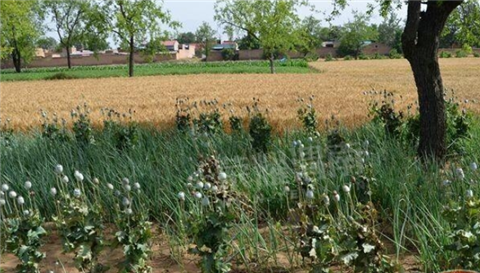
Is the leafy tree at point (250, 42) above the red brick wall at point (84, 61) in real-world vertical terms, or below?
above

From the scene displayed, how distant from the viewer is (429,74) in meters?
5.87

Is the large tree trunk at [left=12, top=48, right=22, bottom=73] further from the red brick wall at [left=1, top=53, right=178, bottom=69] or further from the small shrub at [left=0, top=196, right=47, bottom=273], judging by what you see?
the small shrub at [left=0, top=196, right=47, bottom=273]

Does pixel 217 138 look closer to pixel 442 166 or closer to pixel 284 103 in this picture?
pixel 442 166

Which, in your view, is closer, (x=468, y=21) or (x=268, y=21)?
(x=468, y=21)

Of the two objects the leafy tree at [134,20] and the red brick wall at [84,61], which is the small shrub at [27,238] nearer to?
the leafy tree at [134,20]

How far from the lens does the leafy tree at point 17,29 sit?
182 ft

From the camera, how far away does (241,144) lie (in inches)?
249

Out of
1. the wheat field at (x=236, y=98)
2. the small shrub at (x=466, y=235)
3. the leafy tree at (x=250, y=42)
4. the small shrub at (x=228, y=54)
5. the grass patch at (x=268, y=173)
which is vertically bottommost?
the wheat field at (x=236, y=98)

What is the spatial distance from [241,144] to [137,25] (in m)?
42.8

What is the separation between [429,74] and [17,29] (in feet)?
207

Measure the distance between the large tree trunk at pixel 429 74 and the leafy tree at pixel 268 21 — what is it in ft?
133

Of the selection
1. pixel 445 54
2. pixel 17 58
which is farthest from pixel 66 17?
pixel 445 54

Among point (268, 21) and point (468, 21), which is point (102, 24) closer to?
point (268, 21)

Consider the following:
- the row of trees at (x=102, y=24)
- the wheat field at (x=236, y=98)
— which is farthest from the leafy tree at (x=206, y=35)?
the wheat field at (x=236, y=98)
